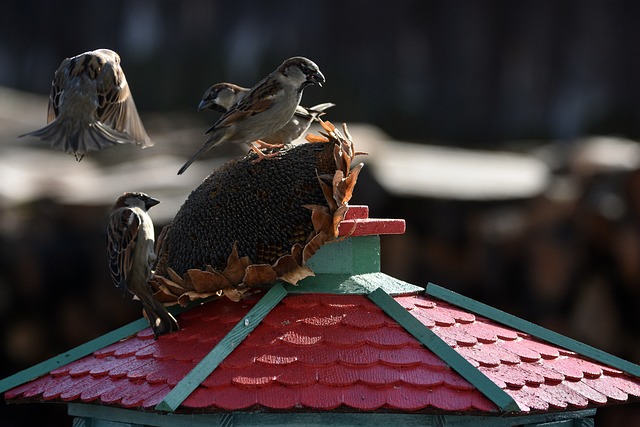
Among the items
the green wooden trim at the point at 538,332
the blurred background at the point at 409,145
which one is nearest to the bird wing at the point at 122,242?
the green wooden trim at the point at 538,332

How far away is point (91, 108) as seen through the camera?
266 cm

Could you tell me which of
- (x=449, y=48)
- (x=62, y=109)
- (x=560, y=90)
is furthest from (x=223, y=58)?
(x=62, y=109)

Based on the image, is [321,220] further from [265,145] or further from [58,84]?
[58,84]

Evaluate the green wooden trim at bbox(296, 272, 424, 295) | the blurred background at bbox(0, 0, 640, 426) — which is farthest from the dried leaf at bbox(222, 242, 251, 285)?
the blurred background at bbox(0, 0, 640, 426)

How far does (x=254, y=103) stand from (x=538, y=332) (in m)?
0.85

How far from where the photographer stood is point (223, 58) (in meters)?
7.74

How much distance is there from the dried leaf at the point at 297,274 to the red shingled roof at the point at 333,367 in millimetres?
54

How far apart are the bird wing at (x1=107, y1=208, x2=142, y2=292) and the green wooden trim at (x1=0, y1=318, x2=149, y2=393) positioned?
107mm

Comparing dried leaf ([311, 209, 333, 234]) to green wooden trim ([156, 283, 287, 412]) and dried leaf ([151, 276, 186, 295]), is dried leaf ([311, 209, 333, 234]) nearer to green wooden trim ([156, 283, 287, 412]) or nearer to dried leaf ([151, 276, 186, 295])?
green wooden trim ([156, 283, 287, 412])

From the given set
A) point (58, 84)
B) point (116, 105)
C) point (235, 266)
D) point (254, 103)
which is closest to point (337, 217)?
point (235, 266)

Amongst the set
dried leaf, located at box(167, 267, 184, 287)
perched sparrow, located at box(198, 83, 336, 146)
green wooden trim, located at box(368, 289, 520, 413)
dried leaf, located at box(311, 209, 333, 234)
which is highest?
perched sparrow, located at box(198, 83, 336, 146)

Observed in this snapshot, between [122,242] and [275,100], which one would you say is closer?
[122,242]

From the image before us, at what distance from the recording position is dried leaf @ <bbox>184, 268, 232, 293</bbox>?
2258mm

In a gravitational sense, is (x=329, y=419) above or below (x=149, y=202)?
below
